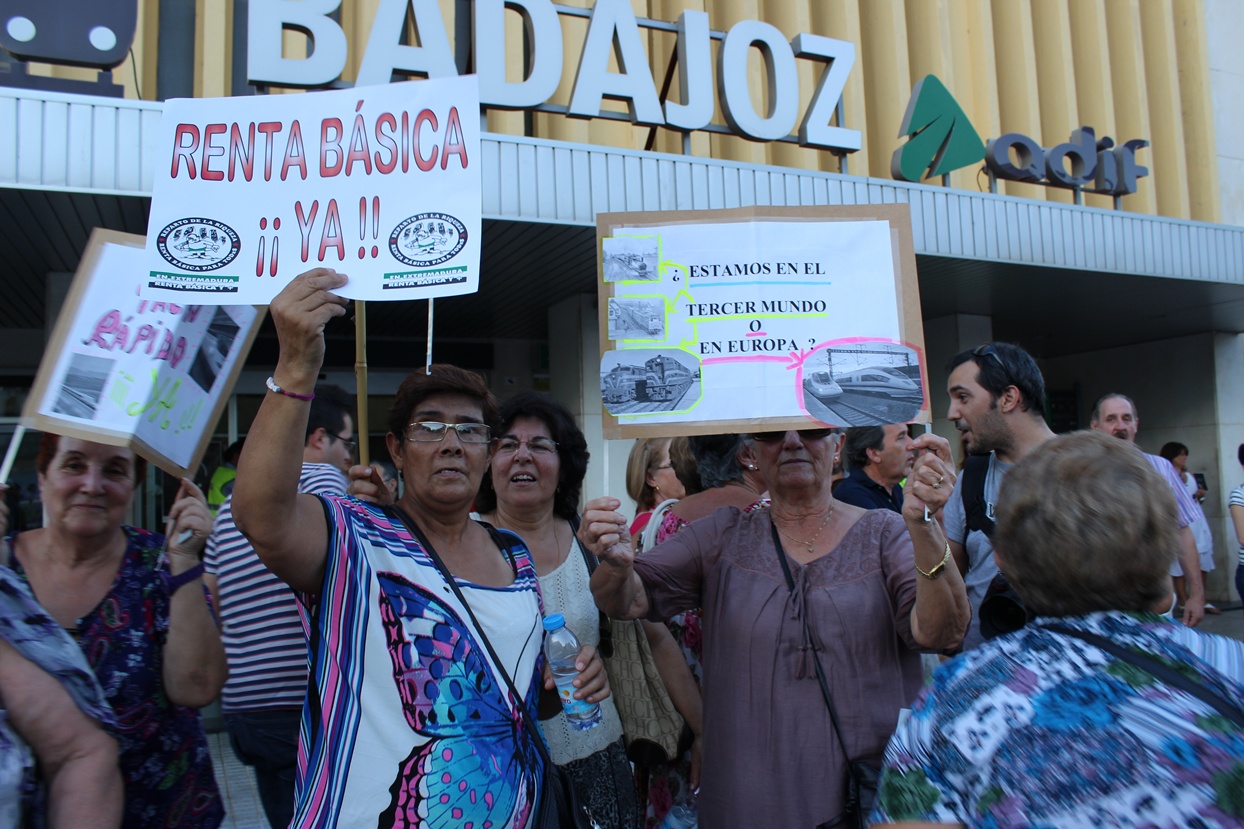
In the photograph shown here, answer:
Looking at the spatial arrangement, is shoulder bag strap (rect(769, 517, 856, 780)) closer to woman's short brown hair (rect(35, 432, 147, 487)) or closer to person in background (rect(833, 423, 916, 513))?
person in background (rect(833, 423, 916, 513))

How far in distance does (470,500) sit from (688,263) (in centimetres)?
94

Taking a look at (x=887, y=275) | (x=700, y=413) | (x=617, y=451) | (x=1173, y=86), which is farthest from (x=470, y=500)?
(x=1173, y=86)

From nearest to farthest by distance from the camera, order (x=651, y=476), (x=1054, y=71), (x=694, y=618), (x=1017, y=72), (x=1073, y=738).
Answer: (x=1073, y=738)
(x=694, y=618)
(x=651, y=476)
(x=1017, y=72)
(x=1054, y=71)

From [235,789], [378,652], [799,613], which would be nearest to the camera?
[378,652]

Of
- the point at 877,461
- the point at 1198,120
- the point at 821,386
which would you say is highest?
the point at 1198,120

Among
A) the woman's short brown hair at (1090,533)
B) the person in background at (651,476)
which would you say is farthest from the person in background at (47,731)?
the person in background at (651,476)

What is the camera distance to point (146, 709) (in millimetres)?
2166

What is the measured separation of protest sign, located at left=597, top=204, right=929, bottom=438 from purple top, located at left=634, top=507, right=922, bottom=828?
402 mm

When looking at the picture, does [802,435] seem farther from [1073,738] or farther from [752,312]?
[1073,738]

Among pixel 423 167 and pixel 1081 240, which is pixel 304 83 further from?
pixel 1081 240

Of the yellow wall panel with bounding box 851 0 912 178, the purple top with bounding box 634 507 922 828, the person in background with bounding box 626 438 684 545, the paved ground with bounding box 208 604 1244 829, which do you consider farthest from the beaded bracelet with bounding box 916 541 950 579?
the yellow wall panel with bounding box 851 0 912 178


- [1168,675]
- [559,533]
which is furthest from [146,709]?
[1168,675]

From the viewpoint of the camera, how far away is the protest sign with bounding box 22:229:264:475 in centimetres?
224

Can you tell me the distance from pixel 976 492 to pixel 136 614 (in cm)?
269
